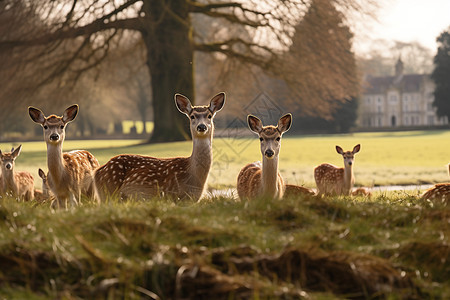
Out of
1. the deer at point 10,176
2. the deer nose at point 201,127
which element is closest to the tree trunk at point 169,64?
the deer at point 10,176

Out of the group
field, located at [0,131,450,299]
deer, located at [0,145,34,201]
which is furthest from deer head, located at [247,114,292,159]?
deer, located at [0,145,34,201]

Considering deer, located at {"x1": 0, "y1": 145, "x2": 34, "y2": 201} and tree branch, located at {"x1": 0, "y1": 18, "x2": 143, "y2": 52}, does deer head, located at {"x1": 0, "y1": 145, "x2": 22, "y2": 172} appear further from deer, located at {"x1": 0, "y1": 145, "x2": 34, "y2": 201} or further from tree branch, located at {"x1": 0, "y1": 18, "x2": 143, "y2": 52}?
tree branch, located at {"x1": 0, "y1": 18, "x2": 143, "y2": 52}

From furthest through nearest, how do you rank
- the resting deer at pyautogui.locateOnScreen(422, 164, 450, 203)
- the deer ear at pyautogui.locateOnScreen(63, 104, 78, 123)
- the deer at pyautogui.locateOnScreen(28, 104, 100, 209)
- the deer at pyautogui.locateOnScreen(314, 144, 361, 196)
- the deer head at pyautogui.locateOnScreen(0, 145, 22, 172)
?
1. the deer at pyautogui.locateOnScreen(314, 144, 361, 196)
2. the deer head at pyautogui.locateOnScreen(0, 145, 22, 172)
3. the resting deer at pyautogui.locateOnScreen(422, 164, 450, 203)
4. the deer ear at pyautogui.locateOnScreen(63, 104, 78, 123)
5. the deer at pyautogui.locateOnScreen(28, 104, 100, 209)

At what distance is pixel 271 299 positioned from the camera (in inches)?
162

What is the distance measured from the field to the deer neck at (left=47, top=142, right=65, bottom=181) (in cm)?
175

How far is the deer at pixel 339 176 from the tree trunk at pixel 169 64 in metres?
10.1

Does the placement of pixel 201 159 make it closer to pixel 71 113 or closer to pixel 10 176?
pixel 71 113

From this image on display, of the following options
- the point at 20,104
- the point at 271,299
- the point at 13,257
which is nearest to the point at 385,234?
the point at 271,299

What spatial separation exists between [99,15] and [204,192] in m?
16.4

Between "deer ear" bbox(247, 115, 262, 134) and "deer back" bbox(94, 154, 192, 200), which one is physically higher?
"deer ear" bbox(247, 115, 262, 134)

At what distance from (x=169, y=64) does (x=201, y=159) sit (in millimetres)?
17272

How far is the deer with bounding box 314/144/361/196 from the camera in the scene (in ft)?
38.2

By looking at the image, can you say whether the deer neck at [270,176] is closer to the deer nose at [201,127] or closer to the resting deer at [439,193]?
the deer nose at [201,127]

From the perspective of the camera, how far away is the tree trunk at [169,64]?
2269cm
